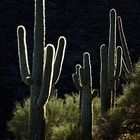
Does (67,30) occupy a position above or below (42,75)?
above

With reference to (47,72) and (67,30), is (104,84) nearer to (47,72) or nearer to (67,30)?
(47,72)

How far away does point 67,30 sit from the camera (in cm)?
3541

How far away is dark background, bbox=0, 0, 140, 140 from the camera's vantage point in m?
30.1

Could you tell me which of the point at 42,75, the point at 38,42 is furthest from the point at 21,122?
the point at 38,42

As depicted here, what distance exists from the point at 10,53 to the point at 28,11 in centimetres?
549

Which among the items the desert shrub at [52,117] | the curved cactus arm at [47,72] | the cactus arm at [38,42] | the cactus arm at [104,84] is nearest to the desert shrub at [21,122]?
the desert shrub at [52,117]

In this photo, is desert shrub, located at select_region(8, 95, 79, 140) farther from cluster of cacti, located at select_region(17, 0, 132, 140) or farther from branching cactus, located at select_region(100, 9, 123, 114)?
cluster of cacti, located at select_region(17, 0, 132, 140)

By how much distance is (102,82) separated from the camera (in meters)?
12.7

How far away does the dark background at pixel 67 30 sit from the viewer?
30.1 metres

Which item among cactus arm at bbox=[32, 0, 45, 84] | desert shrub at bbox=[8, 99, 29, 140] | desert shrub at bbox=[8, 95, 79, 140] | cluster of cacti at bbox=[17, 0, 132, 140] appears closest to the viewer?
cluster of cacti at bbox=[17, 0, 132, 140]

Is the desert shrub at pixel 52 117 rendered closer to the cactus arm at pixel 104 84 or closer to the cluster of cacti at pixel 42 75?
the cactus arm at pixel 104 84

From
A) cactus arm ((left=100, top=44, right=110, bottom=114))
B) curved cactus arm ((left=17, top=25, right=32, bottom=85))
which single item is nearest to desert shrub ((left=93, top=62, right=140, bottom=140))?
cactus arm ((left=100, top=44, right=110, bottom=114))

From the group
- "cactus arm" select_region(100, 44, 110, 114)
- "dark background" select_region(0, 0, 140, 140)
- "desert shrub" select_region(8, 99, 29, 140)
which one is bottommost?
"desert shrub" select_region(8, 99, 29, 140)

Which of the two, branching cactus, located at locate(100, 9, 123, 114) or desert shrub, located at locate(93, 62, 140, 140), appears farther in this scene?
branching cactus, located at locate(100, 9, 123, 114)
